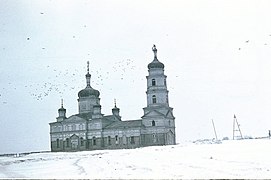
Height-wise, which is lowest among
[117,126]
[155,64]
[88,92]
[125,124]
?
[117,126]

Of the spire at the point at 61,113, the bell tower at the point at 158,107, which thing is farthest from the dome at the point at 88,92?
the bell tower at the point at 158,107

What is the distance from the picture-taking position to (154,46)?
79812mm

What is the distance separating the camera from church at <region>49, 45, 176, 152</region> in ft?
246

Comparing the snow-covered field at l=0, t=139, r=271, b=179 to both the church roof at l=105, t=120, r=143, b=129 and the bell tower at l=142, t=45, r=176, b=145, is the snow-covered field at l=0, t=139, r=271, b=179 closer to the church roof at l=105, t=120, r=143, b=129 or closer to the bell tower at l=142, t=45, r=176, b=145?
the bell tower at l=142, t=45, r=176, b=145

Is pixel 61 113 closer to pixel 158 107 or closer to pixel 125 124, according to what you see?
pixel 125 124

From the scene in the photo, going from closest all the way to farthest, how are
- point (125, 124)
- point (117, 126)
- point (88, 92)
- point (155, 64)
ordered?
point (155, 64)
point (125, 124)
point (117, 126)
point (88, 92)

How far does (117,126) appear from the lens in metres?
77.9

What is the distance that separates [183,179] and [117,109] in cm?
6979

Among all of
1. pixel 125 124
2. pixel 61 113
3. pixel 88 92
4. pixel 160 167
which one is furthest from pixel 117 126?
pixel 160 167

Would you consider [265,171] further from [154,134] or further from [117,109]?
[117,109]

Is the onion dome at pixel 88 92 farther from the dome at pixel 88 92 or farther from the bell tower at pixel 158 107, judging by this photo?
the bell tower at pixel 158 107

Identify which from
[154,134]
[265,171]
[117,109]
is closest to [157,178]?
[265,171]

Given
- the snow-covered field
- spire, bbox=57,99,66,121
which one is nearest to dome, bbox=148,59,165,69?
spire, bbox=57,99,66,121

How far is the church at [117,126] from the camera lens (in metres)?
75.1
